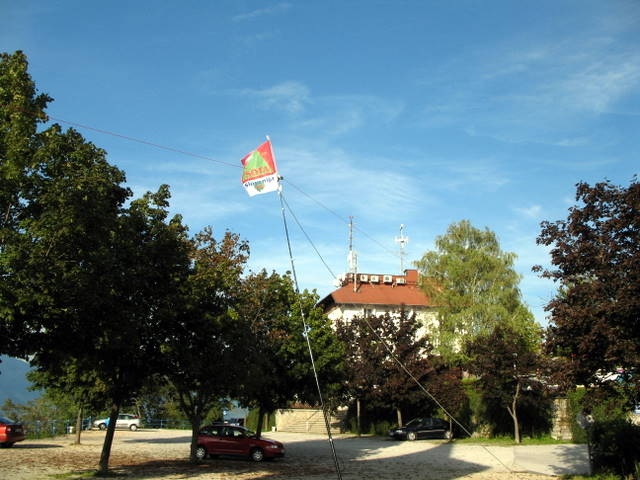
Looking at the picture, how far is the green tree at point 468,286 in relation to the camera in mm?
45000

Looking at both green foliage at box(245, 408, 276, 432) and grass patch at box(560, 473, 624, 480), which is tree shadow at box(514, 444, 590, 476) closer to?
grass patch at box(560, 473, 624, 480)

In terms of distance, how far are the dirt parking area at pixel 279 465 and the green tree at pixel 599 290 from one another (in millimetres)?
5651

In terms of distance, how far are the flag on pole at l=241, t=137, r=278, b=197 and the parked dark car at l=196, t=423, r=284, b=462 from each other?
14.4 metres

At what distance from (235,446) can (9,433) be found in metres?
11.4

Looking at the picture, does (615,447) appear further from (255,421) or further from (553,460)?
(255,421)

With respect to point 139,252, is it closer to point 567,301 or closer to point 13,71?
point 13,71

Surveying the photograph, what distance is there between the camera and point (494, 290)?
45781 mm

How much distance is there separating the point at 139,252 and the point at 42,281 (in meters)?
5.16

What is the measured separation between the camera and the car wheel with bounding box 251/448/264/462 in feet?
82.2

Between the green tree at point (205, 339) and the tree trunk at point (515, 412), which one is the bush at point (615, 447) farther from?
the tree trunk at point (515, 412)

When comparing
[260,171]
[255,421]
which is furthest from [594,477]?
[255,421]

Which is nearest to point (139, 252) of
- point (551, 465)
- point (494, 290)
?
point (551, 465)

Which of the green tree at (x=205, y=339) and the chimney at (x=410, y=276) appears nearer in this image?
the green tree at (x=205, y=339)

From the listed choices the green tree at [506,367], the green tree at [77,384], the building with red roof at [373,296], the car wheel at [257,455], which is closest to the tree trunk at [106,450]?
the green tree at [77,384]
